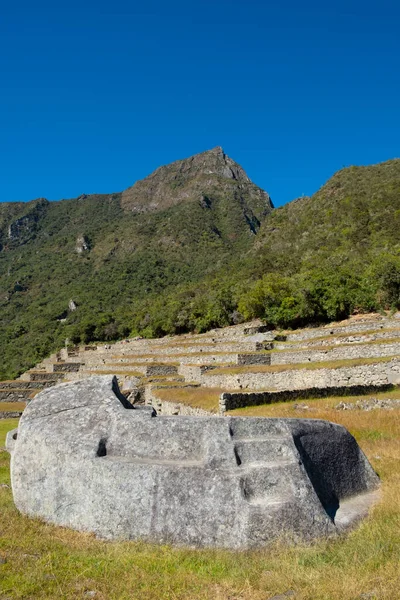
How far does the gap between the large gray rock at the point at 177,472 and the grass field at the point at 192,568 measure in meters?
0.22

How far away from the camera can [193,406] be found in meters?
19.0

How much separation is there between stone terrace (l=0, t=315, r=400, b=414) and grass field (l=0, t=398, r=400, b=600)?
36.5 ft

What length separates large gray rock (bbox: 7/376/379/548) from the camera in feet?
16.7

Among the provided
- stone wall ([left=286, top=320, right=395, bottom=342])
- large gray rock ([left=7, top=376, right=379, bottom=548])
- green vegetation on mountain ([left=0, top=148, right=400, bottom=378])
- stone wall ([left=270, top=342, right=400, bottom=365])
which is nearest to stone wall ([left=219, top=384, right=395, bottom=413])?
stone wall ([left=270, top=342, right=400, bottom=365])

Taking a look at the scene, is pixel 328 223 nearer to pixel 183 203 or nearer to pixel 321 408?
pixel 321 408

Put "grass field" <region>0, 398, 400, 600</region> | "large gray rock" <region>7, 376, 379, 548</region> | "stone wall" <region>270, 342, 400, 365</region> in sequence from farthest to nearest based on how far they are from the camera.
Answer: "stone wall" <region>270, 342, 400, 365</region> → "large gray rock" <region>7, 376, 379, 548</region> → "grass field" <region>0, 398, 400, 600</region>

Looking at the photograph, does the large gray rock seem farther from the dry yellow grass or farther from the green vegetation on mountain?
the green vegetation on mountain

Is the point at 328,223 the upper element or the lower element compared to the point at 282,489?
upper

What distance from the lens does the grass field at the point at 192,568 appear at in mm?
3816

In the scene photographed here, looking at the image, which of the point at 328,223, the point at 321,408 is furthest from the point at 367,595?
the point at 328,223

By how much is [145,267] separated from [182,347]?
9072cm

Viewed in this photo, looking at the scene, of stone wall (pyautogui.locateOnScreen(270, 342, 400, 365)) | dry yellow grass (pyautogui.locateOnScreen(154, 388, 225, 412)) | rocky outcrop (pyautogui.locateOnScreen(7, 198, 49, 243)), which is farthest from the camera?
rocky outcrop (pyautogui.locateOnScreen(7, 198, 49, 243))

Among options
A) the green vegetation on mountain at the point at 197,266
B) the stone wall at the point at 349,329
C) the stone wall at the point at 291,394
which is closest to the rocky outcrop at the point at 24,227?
the green vegetation on mountain at the point at 197,266

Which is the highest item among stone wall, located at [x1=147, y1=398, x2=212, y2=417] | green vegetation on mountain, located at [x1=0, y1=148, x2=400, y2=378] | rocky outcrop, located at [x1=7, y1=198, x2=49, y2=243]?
rocky outcrop, located at [x1=7, y1=198, x2=49, y2=243]
